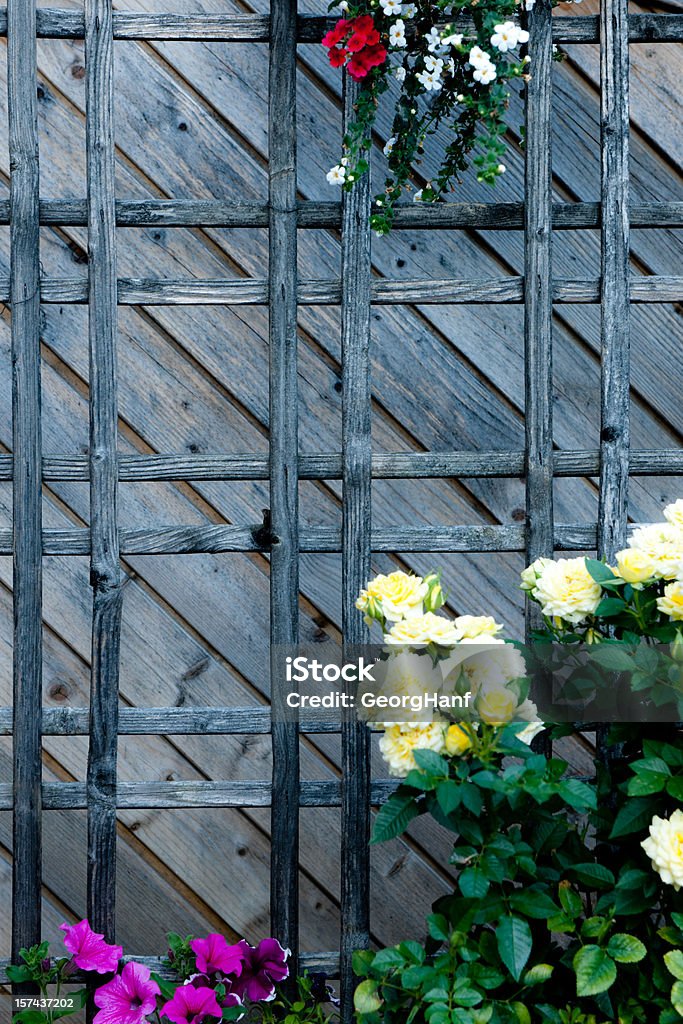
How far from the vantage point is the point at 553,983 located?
1143 mm

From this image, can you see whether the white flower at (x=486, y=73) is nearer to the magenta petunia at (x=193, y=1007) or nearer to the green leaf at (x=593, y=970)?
the green leaf at (x=593, y=970)

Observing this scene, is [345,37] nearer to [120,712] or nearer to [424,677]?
[424,677]

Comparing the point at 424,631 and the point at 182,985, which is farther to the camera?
the point at 182,985

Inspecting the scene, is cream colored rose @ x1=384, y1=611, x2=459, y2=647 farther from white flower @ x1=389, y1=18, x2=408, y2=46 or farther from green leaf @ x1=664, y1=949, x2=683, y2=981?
white flower @ x1=389, y1=18, x2=408, y2=46

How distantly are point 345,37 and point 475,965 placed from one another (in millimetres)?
1285

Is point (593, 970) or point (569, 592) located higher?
point (569, 592)

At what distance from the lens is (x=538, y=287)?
141cm

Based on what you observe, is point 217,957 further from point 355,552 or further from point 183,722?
point 355,552

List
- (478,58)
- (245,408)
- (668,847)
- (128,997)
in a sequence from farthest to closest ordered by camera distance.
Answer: (245,408) < (128,997) < (478,58) < (668,847)

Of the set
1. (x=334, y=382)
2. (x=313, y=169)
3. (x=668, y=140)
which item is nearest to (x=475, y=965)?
(x=334, y=382)

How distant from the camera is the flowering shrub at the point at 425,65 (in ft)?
4.09

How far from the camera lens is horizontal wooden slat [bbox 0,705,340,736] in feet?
4.70

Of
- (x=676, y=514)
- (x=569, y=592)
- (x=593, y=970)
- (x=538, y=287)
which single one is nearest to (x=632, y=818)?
(x=593, y=970)

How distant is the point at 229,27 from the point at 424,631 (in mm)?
1025
